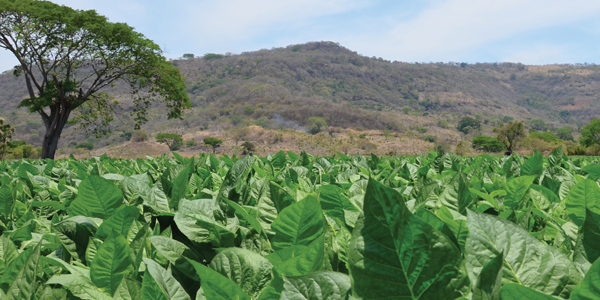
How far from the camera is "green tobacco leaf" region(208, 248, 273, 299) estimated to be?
0.52 m

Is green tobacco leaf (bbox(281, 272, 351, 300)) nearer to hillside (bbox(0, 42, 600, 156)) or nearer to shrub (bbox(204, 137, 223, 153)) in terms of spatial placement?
hillside (bbox(0, 42, 600, 156))

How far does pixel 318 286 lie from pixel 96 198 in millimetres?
688

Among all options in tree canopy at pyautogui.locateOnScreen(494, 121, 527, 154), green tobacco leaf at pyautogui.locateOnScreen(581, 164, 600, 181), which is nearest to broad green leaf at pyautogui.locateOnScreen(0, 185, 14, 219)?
green tobacco leaf at pyautogui.locateOnScreen(581, 164, 600, 181)

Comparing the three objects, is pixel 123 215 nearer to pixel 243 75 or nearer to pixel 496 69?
pixel 243 75

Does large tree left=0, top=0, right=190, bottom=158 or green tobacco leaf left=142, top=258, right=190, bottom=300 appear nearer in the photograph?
green tobacco leaf left=142, top=258, right=190, bottom=300

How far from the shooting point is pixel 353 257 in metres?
0.36

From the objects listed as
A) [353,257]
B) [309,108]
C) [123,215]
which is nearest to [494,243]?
[353,257]

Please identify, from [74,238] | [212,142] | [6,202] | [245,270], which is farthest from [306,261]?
[212,142]

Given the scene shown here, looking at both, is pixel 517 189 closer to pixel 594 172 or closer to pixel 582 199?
pixel 582 199

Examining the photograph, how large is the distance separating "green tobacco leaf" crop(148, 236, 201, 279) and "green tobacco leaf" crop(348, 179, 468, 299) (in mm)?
329

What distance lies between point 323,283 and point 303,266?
0.15 feet

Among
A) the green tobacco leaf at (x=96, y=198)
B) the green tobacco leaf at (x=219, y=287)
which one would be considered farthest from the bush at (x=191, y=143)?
the green tobacco leaf at (x=219, y=287)

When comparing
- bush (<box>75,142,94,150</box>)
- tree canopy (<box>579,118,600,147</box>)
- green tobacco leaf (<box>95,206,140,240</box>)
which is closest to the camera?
green tobacco leaf (<box>95,206,140,240</box>)

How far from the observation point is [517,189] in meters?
1.00
